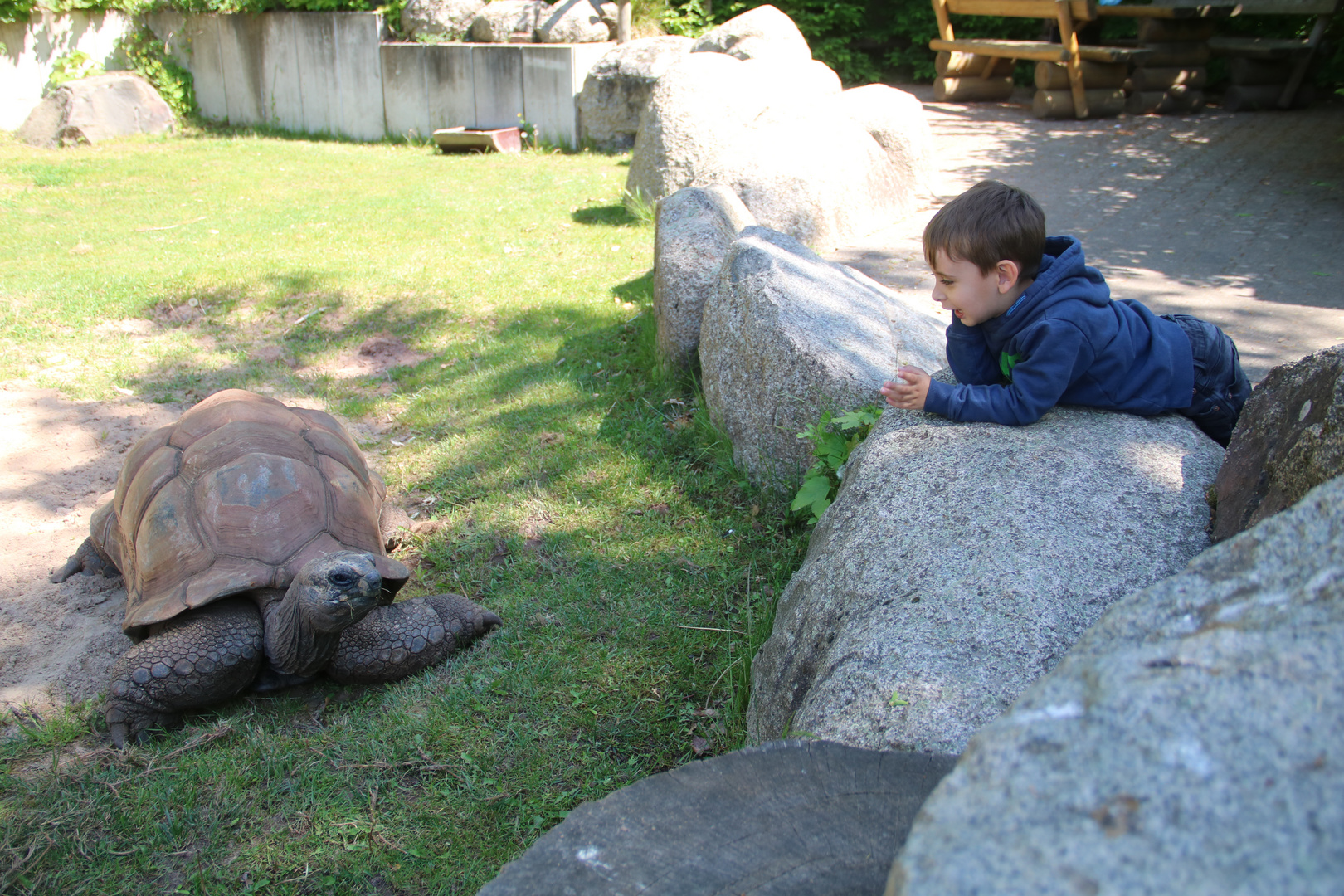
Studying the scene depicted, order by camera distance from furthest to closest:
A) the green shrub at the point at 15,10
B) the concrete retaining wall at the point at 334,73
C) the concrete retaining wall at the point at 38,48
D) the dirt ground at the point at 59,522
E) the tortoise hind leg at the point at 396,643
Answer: the concrete retaining wall at the point at 38,48, the green shrub at the point at 15,10, the concrete retaining wall at the point at 334,73, the dirt ground at the point at 59,522, the tortoise hind leg at the point at 396,643

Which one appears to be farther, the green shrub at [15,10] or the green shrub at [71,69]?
the green shrub at [71,69]

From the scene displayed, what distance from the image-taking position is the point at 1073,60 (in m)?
10.9

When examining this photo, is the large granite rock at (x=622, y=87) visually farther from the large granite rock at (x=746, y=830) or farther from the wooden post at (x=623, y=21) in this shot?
the large granite rock at (x=746, y=830)

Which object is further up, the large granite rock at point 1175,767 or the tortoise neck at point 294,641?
the large granite rock at point 1175,767

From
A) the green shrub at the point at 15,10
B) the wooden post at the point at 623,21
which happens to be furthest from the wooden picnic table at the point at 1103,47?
the green shrub at the point at 15,10

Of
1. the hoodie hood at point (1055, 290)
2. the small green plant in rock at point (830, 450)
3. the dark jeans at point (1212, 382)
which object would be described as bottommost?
the small green plant in rock at point (830, 450)

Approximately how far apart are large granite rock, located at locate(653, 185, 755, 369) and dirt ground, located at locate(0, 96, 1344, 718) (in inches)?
62.2

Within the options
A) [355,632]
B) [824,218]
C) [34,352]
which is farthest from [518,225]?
[355,632]

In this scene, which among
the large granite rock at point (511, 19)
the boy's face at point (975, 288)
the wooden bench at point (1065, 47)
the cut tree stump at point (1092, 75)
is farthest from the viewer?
the large granite rock at point (511, 19)

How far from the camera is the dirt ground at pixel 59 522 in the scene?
2938 mm

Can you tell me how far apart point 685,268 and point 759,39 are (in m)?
7.06

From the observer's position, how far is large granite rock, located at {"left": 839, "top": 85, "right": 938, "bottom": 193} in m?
7.72

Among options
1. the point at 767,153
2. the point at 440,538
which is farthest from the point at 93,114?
the point at 440,538

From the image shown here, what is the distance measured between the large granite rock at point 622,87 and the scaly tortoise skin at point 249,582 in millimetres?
8632
